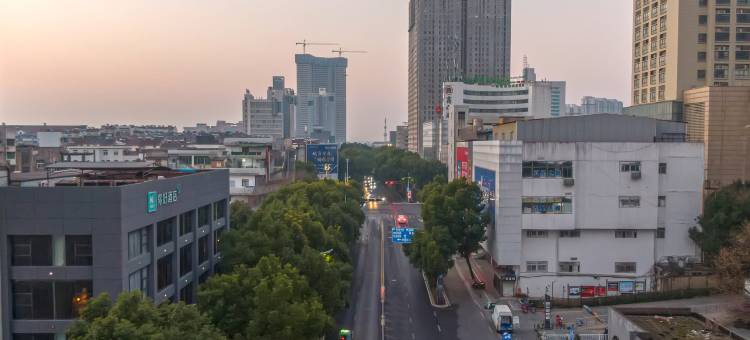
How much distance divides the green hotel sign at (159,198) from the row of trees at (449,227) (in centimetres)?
2156

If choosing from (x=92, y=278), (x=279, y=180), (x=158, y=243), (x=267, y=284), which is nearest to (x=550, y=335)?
(x=267, y=284)

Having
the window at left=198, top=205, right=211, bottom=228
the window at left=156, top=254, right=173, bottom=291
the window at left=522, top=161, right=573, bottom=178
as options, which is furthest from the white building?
the window at left=156, top=254, right=173, bottom=291

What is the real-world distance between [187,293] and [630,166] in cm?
3166

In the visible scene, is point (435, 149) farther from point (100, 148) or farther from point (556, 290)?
point (556, 290)

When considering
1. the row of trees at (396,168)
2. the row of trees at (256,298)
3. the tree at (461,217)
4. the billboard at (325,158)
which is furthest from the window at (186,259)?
the row of trees at (396,168)

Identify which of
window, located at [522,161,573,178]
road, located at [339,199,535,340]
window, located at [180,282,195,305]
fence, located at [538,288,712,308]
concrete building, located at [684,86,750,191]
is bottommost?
road, located at [339,199,535,340]

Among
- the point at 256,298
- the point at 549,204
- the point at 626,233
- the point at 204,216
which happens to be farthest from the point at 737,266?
the point at 204,216

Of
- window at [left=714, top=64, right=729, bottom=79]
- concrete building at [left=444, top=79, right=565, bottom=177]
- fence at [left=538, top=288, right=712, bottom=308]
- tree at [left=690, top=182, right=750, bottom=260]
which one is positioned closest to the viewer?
tree at [left=690, top=182, right=750, bottom=260]

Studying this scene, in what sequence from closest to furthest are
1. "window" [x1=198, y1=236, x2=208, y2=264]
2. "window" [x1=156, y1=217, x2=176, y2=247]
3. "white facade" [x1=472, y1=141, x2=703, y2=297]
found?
"window" [x1=156, y1=217, x2=176, y2=247]
"window" [x1=198, y1=236, x2=208, y2=264]
"white facade" [x1=472, y1=141, x2=703, y2=297]

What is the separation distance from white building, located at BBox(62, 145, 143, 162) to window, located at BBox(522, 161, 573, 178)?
56.9 m

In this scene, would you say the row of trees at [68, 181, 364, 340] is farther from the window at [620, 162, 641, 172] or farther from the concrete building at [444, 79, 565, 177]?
the concrete building at [444, 79, 565, 177]

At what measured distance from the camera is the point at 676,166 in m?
48.2

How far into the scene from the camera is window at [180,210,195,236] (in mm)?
32688

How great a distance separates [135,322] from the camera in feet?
65.0
